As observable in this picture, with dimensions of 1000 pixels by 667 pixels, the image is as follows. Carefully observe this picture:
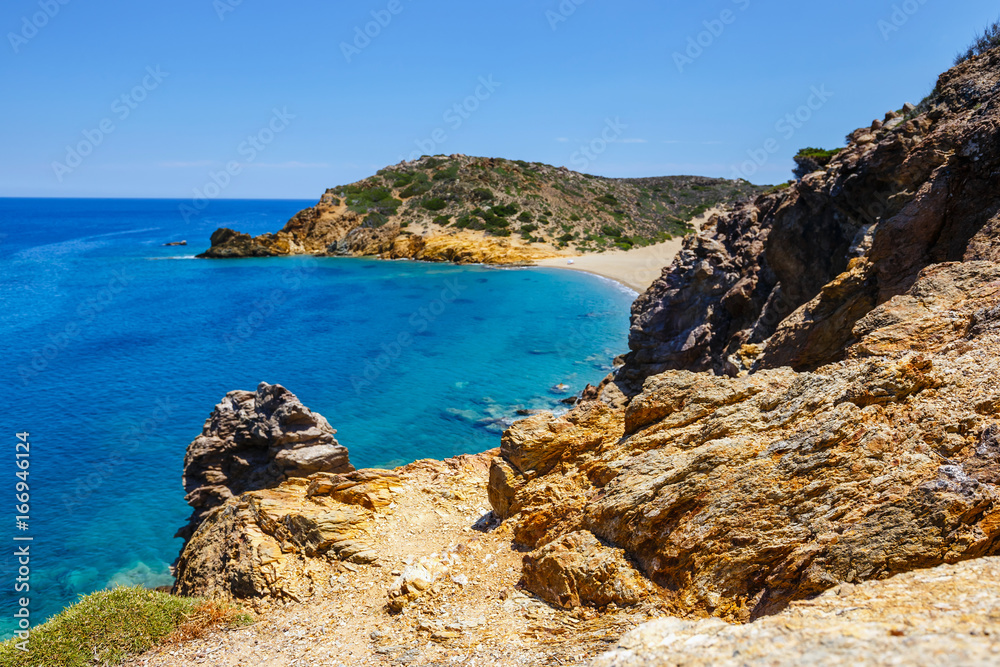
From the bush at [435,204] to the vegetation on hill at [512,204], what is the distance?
192mm

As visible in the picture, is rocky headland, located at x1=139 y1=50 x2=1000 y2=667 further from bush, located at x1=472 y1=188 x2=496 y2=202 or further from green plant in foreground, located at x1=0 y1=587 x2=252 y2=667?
bush, located at x1=472 y1=188 x2=496 y2=202

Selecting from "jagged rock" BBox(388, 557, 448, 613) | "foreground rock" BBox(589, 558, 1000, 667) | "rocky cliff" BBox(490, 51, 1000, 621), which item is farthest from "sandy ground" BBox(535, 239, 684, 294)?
"foreground rock" BBox(589, 558, 1000, 667)

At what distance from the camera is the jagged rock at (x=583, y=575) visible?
416 inches

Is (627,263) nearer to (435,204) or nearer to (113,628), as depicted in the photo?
(435,204)

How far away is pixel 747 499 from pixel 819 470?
4.21ft

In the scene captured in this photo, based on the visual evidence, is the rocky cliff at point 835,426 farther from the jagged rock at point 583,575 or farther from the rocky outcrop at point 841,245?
the jagged rock at point 583,575

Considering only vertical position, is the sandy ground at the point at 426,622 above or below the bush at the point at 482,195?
below

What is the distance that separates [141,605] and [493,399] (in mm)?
25194

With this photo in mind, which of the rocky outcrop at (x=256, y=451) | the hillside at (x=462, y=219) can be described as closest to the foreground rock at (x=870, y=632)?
the rocky outcrop at (x=256, y=451)

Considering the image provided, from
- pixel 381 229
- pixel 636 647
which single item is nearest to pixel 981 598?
pixel 636 647

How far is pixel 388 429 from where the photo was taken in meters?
32.8

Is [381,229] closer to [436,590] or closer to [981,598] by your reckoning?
[436,590]

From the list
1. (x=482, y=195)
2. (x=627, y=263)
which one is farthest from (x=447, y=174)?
(x=627, y=263)

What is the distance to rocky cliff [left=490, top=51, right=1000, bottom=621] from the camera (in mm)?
8070
